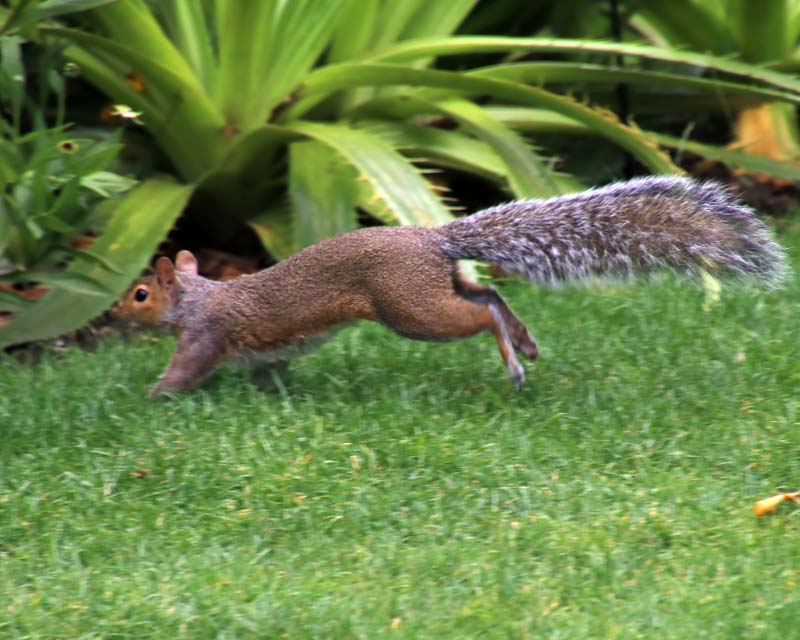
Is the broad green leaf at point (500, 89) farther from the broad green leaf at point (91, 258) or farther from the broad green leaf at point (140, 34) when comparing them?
the broad green leaf at point (91, 258)

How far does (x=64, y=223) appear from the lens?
17.5ft

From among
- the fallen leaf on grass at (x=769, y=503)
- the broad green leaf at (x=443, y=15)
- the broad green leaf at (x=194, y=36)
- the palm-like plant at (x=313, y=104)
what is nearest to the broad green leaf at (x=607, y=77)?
the palm-like plant at (x=313, y=104)

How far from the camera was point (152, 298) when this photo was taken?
5090mm

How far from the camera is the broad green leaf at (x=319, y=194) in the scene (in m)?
5.95

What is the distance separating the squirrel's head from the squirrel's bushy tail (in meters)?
1.09

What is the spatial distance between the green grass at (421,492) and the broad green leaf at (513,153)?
78 centimetres

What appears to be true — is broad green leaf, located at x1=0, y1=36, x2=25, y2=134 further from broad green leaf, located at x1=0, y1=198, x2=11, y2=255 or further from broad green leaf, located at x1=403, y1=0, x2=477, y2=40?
broad green leaf, located at x1=403, y1=0, x2=477, y2=40

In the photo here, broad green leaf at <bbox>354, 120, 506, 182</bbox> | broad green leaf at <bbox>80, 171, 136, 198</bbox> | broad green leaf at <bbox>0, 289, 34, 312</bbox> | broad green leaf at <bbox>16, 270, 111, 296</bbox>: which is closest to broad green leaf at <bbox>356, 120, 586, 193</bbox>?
broad green leaf at <bbox>354, 120, 506, 182</bbox>

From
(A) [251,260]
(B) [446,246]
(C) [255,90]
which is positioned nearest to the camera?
Answer: (B) [446,246]

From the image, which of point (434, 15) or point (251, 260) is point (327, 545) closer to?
point (251, 260)

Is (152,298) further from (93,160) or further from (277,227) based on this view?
(277,227)

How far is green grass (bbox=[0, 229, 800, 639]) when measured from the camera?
11.2ft

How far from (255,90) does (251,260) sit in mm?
909

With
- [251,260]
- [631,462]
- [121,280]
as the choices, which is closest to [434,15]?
[251,260]
